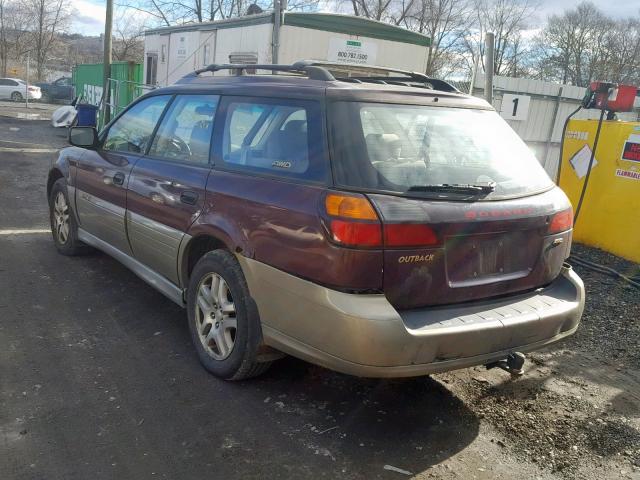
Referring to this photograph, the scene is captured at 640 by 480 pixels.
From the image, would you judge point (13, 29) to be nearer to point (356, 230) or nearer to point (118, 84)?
point (118, 84)

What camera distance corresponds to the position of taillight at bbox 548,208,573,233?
3348 mm

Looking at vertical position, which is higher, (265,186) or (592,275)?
(265,186)

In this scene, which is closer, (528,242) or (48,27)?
(528,242)

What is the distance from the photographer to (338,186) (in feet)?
9.39

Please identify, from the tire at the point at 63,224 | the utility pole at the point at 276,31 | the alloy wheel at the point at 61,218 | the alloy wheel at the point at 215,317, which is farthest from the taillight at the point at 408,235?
the utility pole at the point at 276,31

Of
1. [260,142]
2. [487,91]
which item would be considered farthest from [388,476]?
[487,91]

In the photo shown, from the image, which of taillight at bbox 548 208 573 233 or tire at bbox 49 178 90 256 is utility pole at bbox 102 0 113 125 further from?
taillight at bbox 548 208 573 233

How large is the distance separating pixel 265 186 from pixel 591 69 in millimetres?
55509

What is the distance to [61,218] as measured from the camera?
5.79 meters

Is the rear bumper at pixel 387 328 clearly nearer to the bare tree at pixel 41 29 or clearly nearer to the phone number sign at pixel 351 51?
the phone number sign at pixel 351 51

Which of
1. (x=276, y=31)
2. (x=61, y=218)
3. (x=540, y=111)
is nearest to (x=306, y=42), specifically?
(x=276, y=31)

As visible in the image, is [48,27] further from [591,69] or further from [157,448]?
[157,448]

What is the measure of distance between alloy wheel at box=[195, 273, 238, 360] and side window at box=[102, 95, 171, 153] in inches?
55.2

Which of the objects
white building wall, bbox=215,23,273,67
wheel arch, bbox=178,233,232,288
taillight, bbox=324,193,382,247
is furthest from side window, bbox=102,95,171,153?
white building wall, bbox=215,23,273,67
